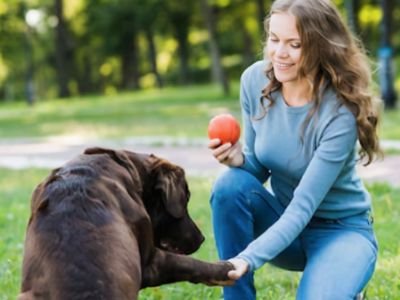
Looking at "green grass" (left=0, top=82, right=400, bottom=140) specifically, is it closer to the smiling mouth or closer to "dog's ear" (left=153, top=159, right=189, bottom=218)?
the smiling mouth

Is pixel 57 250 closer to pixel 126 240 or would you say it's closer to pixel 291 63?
pixel 126 240

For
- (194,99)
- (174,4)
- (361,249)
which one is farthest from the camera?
(174,4)

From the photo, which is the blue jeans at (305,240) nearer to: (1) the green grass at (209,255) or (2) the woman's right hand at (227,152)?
(2) the woman's right hand at (227,152)

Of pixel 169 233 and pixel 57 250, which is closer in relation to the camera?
pixel 57 250

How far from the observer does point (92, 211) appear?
10.0 feet

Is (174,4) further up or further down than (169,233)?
further down

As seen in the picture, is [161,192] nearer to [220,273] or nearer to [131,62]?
[220,273]

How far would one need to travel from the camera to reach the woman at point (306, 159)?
3734 millimetres

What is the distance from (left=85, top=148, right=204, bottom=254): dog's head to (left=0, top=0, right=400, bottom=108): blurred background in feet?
78.8

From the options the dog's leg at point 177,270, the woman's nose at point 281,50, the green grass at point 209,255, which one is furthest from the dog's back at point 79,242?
the green grass at point 209,255

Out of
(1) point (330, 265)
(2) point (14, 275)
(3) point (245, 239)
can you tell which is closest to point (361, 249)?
(1) point (330, 265)

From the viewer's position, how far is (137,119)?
70.2ft

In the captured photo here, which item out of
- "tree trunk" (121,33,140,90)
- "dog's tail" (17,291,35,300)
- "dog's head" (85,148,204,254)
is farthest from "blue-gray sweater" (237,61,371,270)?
"tree trunk" (121,33,140,90)

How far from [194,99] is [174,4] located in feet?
51.6
